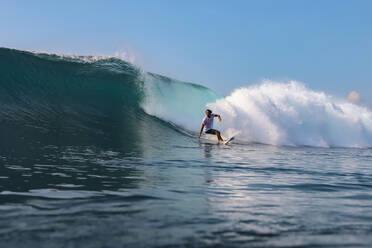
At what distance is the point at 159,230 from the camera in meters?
2.93

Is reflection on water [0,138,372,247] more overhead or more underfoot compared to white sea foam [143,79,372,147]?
more underfoot

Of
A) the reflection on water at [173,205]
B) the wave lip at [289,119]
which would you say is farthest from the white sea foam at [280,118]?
the reflection on water at [173,205]

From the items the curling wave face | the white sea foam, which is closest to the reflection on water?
the curling wave face

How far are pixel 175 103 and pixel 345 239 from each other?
2044 cm

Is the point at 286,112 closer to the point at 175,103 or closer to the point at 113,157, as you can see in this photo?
the point at 175,103

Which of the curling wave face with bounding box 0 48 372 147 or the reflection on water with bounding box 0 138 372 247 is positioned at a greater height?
the curling wave face with bounding box 0 48 372 147

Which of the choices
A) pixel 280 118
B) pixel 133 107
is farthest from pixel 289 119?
pixel 133 107

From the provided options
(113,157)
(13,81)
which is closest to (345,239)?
(113,157)

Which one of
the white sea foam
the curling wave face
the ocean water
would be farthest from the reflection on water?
the white sea foam

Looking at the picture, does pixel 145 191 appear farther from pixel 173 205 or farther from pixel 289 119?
pixel 289 119

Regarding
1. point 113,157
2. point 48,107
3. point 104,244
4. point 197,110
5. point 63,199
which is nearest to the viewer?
point 104,244

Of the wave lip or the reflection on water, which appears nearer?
the reflection on water

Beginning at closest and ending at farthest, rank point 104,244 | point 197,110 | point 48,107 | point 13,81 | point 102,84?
point 104,244, point 48,107, point 13,81, point 102,84, point 197,110

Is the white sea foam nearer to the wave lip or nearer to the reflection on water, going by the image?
the wave lip
